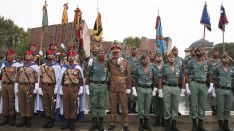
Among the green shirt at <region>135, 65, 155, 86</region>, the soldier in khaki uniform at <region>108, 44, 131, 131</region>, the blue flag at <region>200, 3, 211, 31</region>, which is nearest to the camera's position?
the soldier in khaki uniform at <region>108, 44, 131, 131</region>

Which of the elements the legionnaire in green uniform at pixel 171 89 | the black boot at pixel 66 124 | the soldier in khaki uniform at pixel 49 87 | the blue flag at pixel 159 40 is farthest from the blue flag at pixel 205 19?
the black boot at pixel 66 124

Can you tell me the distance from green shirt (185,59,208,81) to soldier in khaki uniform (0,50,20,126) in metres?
5.04

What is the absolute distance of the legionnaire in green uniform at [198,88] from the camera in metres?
9.41

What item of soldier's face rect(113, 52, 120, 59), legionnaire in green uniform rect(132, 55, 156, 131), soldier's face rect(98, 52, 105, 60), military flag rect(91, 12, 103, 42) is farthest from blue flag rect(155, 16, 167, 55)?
soldier's face rect(98, 52, 105, 60)

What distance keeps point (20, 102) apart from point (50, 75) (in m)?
1.14

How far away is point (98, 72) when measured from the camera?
31.3ft

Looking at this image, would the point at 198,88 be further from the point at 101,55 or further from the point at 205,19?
the point at 205,19

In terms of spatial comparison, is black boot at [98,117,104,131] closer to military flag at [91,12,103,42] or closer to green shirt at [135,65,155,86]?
green shirt at [135,65,155,86]

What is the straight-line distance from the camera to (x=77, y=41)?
38.1 ft

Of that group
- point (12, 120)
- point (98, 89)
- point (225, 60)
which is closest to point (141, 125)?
point (98, 89)

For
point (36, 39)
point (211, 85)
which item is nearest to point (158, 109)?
point (211, 85)

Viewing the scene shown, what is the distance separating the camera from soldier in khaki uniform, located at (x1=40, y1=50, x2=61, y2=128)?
9.84 meters

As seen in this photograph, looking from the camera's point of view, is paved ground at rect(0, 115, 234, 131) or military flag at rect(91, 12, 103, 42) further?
military flag at rect(91, 12, 103, 42)

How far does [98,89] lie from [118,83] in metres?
0.56
